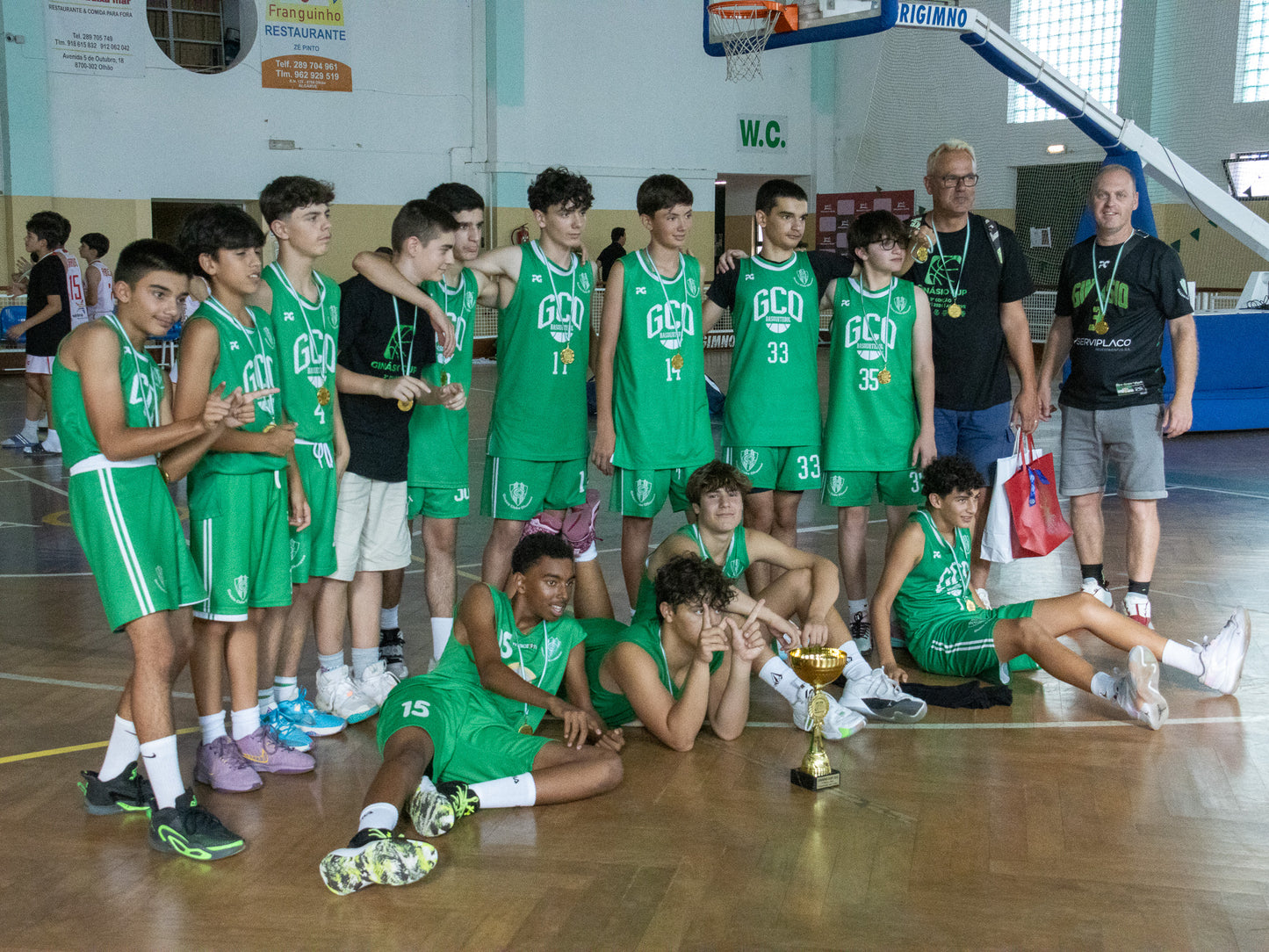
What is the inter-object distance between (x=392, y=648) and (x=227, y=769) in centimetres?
135

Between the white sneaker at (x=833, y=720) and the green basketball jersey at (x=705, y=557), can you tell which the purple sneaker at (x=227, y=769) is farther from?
the white sneaker at (x=833, y=720)

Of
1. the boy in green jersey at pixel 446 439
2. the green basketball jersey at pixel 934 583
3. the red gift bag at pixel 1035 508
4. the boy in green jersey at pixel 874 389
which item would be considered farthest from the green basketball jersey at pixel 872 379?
the boy in green jersey at pixel 446 439

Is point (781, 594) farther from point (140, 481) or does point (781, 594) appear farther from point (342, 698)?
point (140, 481)

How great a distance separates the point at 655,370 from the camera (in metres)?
5.18

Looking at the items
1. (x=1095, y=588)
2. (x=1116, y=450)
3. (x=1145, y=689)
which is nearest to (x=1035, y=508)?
(x=1095, y=588)

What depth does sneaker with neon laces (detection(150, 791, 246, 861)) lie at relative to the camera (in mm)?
3426

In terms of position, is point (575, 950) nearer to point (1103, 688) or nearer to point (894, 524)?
point (1103, 688)

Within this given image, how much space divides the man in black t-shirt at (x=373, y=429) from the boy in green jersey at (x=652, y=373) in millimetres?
733

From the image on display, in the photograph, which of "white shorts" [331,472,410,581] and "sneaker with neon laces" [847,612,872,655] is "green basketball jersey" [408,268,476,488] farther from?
"sneaker with neon laces" [847,612,872,655]

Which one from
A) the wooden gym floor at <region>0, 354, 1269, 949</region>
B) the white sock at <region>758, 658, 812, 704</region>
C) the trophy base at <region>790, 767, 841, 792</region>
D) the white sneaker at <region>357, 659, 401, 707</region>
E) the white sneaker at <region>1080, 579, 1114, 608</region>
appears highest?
the white sneaker at <region>1080, 579, 1114, 608</region>

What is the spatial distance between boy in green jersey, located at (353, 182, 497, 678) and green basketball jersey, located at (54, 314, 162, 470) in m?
1.40

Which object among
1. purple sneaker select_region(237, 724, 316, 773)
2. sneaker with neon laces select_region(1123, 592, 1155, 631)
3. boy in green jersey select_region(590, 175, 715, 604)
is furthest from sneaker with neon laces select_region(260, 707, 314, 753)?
sneaker with neon laces select_region(1123, 592, 1155, 631)

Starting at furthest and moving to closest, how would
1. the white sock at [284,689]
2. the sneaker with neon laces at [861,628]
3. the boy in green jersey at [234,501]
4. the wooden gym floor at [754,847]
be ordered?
the sneaker with neon laces at [861,628]
the white sock at [284,689]
the boy in green jersey at [234,501]
the wooden gym floor at [754,847]

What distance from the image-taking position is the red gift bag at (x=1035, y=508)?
18.2 feet
